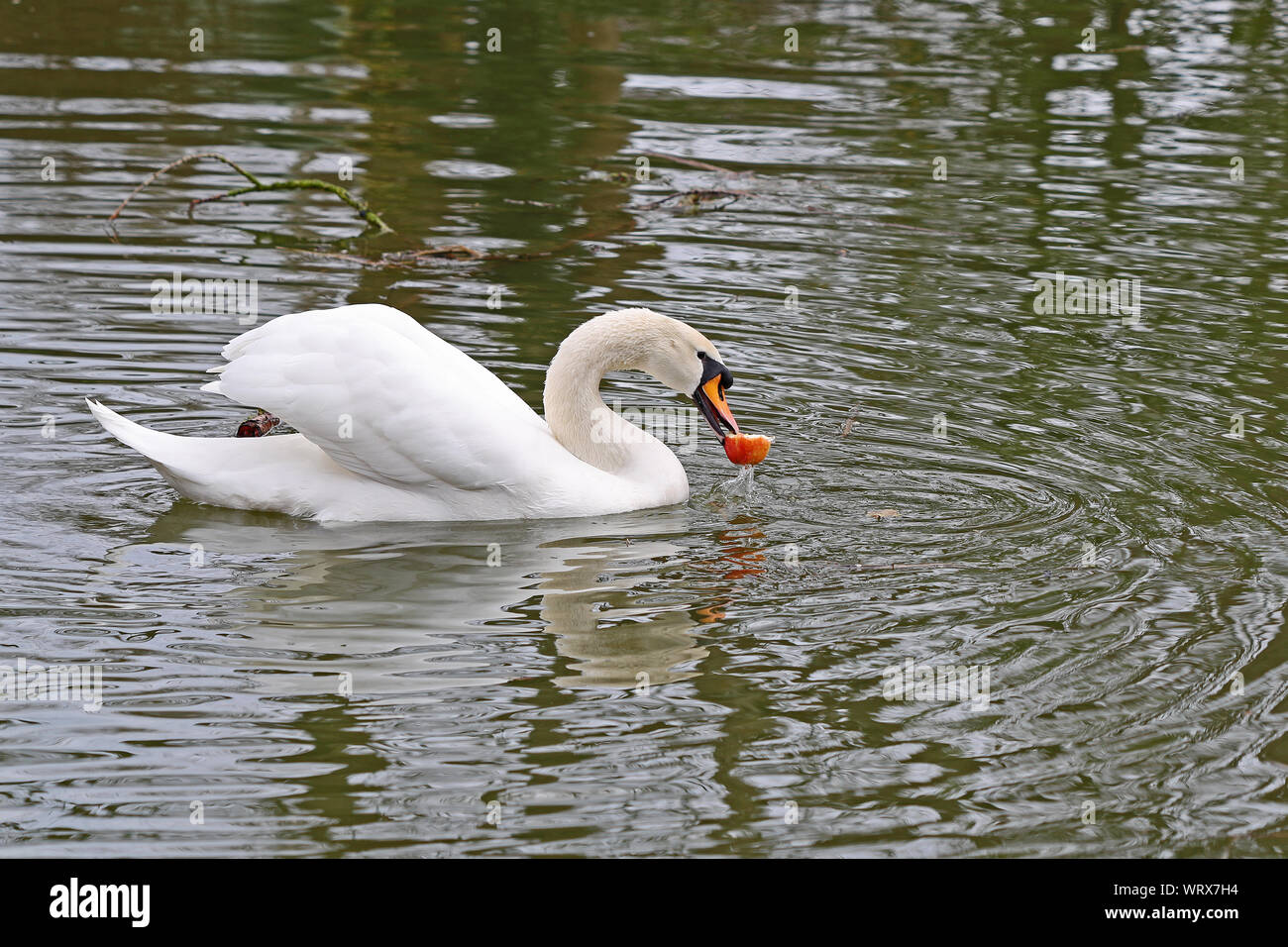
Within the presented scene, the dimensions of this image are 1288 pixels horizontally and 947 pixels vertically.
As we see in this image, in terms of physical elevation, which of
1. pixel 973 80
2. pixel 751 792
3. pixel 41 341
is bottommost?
pixel 751 792

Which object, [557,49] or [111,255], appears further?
[557,49]

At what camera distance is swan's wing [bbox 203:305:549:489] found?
6.96 meters

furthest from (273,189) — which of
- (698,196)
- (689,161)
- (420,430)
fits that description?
(420,430)

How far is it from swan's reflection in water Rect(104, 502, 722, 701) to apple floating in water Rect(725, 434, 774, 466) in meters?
0.34

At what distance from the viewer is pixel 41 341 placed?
30.0ft

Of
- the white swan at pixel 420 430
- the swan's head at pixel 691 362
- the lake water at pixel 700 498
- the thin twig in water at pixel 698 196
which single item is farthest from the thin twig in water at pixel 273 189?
the swan's head at pixel 691 362

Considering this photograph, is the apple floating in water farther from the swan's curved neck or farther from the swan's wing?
the swan's wing

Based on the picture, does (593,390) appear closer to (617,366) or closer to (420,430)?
(617,366)

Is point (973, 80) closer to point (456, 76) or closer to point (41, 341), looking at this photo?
point (456, 76)

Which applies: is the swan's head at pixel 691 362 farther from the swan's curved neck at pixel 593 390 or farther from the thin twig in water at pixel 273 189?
the thin twig in water at pixel 273 189

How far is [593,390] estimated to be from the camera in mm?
7594

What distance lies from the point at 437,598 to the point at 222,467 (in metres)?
1.29

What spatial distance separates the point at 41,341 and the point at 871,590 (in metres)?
4.84

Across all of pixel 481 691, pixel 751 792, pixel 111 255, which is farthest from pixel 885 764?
pixel 111 255
